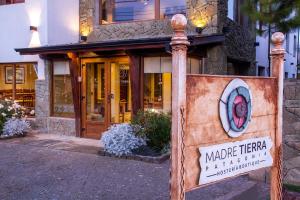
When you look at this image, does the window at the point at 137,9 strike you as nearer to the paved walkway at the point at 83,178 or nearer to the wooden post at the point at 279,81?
the paved walkway at the point at 83,178

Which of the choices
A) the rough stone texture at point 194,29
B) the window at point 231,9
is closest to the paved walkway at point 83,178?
the rough stone texture at point 194,29

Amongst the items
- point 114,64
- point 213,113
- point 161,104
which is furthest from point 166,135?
point 213,113

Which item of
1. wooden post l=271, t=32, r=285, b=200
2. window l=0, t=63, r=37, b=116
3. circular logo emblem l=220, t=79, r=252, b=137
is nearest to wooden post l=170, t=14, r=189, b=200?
circular logo emblem l=220, t=79, r=252, b=137

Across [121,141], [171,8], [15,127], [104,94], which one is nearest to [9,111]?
[15,127]

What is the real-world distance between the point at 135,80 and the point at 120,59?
955 mm

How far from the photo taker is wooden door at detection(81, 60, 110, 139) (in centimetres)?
1084

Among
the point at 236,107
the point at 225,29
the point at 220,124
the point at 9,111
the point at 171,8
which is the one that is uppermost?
the point at 171,8

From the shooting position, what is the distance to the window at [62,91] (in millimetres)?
11539

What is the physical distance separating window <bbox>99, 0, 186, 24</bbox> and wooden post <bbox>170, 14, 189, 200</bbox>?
25.5 ft

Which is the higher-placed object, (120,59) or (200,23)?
(200,23)

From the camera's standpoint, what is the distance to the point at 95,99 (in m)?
11.1

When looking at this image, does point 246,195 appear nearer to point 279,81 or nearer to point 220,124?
point 279,81

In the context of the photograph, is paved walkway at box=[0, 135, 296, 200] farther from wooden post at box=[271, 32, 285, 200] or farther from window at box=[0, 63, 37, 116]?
window at box=[0, 63, 37, 116]

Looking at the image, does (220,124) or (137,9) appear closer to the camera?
(220,124)
